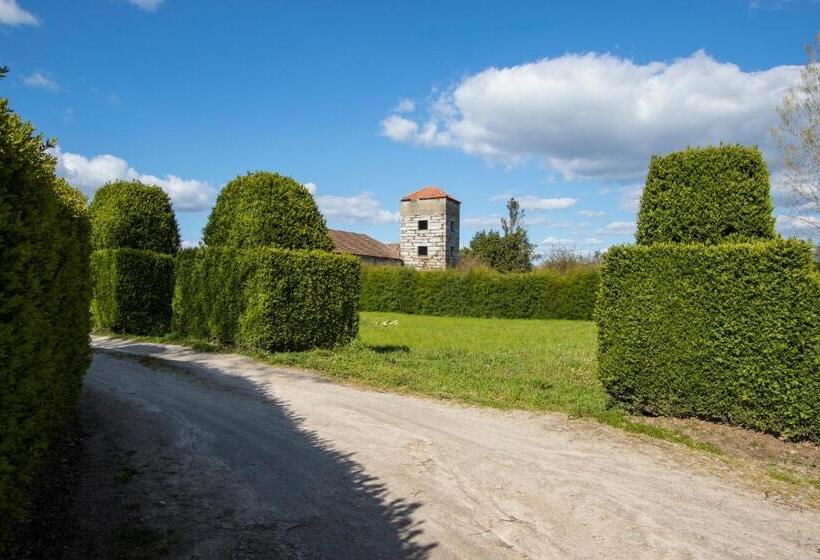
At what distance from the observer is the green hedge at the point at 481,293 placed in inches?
1303

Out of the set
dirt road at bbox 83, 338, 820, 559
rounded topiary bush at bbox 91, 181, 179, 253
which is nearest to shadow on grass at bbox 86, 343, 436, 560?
dirt road at bbox 83, 338, 820, 559

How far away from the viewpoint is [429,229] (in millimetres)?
45281

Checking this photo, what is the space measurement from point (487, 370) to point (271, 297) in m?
5.45

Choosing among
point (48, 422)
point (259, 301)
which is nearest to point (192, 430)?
point (48, 422)

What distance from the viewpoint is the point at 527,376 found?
11.7 metres

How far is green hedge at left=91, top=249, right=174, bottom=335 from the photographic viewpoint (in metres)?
17.0

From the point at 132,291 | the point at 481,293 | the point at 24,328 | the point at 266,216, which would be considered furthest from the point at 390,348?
the point at 481,293

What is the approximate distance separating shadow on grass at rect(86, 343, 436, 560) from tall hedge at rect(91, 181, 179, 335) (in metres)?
8.91

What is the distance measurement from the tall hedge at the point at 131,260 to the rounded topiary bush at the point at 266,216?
376 cm

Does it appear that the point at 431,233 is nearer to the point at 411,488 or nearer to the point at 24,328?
the point at 411,488

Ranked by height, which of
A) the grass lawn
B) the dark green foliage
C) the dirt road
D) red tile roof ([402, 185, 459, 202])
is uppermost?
red tile roof ([402, 185, 459, 202])

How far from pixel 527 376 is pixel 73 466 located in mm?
8654

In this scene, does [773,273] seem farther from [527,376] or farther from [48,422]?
[48,422]

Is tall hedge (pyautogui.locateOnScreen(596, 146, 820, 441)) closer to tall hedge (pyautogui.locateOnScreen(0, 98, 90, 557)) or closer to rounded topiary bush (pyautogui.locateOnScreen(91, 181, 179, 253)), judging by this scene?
tall hedge (pyautogui.locateOnScreen(0, 98, 90, 557))
